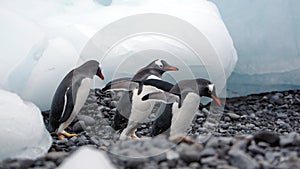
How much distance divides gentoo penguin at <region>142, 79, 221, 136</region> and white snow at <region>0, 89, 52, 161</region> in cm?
76

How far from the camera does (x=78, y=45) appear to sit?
16.7 ft

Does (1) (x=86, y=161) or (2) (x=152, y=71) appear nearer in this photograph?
(1) (x=86, y=161)

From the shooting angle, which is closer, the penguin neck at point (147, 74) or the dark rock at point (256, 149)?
the dark rock at point (256, 149)

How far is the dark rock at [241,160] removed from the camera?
1.97 m

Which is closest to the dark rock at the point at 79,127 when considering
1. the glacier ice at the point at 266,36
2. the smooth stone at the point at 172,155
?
the glacier ice at the point at 266,36

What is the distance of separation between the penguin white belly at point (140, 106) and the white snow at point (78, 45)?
109 centimetres

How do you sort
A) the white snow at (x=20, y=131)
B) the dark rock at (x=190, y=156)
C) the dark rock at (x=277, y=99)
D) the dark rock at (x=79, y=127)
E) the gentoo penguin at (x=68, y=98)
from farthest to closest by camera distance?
the dark rock at (x=277, y=99)
the dark rock at (x=79, y=127)
the gentoo penguin at (x=68, y=98)
the white snow at (x=20, y=131)
the dark rock at (x=190, y=156)

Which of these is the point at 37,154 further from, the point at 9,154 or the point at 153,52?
the point at 153,52

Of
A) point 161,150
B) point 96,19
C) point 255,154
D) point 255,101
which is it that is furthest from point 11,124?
point 255,101

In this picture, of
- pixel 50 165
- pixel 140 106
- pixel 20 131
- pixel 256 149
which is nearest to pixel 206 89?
pixel 140 106

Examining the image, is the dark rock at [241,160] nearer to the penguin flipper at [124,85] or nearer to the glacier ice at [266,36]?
the penguin flipper at [124,85]

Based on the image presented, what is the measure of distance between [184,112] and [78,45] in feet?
6.57

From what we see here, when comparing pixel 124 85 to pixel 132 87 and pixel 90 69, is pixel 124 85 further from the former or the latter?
pixel 90 69

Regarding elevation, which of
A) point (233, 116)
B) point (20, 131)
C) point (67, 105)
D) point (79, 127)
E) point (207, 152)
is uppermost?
point (207, 152)
